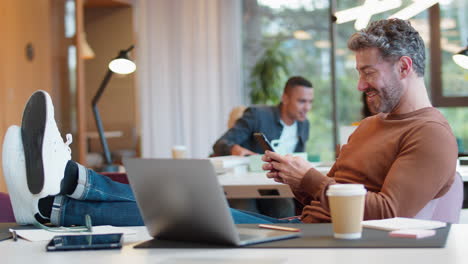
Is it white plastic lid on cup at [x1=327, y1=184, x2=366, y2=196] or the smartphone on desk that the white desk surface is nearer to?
the smartphone on desk

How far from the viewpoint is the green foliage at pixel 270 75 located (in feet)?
24.4

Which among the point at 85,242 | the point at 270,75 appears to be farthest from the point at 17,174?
the point at 270,75

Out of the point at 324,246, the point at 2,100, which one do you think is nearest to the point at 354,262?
the point at 324,246

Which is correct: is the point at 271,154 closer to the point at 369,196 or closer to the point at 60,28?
the point at 369,196

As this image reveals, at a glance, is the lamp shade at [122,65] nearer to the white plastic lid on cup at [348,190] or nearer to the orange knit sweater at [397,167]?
the orange knit sweater at [397,167]

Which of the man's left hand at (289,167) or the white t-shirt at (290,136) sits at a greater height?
the man's left hand at (289,167)

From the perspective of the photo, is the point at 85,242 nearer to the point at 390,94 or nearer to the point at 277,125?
the point at 390,94

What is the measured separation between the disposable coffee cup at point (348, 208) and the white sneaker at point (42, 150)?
734mm

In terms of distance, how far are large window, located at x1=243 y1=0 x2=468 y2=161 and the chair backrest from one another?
17.4 ft

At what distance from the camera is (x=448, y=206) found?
2.07 metres

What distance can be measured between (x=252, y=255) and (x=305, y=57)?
6.33 m

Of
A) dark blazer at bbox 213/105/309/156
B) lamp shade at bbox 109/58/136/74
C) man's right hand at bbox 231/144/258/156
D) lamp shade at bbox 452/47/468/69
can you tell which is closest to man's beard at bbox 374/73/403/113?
lamp shade at bbox 452/47/468/69

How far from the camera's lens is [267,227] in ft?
5.51

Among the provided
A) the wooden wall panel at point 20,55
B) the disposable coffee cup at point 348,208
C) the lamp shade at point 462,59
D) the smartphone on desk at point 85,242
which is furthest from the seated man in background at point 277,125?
the disposable coffee cup at point 348,208
